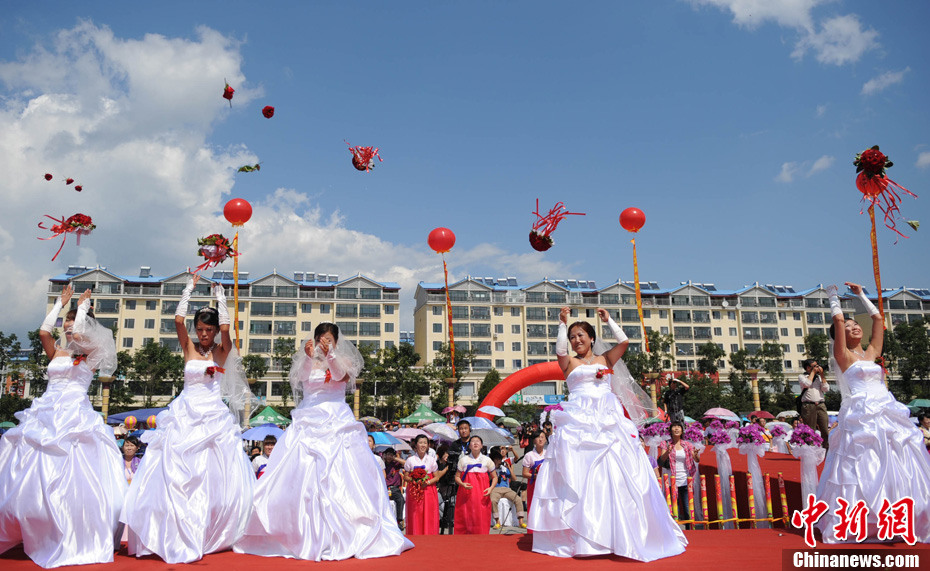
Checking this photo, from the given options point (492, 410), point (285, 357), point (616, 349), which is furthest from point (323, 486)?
point (285, 357)

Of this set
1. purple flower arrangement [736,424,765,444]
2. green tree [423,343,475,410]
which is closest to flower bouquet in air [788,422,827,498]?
purple flower arrangement [736,424,765,444]

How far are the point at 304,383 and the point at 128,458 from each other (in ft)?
17.0

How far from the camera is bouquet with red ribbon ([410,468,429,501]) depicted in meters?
8.67

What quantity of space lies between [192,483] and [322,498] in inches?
41.4

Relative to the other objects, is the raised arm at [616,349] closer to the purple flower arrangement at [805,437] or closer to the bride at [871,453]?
the bride at [871,453]

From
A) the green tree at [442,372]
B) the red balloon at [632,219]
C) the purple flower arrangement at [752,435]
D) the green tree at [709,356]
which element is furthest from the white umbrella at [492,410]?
the green tree at [709,356]

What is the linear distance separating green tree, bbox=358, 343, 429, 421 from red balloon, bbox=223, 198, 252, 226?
35801 mm

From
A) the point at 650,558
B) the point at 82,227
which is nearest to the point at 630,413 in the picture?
the point at 650,558

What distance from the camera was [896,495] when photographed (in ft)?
17.6

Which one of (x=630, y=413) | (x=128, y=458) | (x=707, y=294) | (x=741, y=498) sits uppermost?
(x=707, y=294)

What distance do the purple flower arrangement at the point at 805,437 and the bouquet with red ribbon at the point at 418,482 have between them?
4.80 metres

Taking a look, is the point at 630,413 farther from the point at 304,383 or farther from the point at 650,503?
the point at 304,383

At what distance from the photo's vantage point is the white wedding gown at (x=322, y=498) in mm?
4949

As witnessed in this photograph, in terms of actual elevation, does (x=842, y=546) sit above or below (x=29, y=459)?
below
